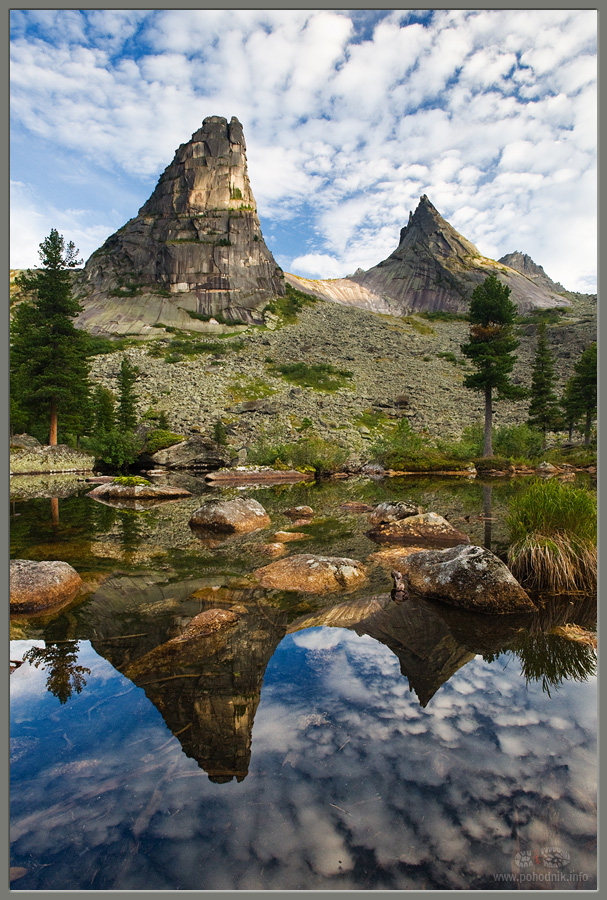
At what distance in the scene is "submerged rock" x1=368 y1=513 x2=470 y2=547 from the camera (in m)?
9.18

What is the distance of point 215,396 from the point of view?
172 ft

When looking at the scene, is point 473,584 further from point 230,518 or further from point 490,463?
point 490,463

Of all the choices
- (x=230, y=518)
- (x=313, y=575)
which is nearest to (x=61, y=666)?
(x=313, y=575)

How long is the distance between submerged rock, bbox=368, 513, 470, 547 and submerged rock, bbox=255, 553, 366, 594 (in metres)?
2.82

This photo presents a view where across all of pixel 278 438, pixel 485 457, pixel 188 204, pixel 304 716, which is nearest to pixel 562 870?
pixel 304 716

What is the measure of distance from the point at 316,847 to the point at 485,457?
32541 millimetres

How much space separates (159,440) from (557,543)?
30.0 metres

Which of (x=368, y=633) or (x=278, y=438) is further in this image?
(x=278, y=438)

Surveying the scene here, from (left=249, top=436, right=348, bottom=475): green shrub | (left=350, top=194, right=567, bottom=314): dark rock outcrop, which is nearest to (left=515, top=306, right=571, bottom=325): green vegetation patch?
(left=350, top=194, right=567, bottom=314): dark rock outcrop

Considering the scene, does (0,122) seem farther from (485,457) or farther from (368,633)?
(485,457)

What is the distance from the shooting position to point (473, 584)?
560cm

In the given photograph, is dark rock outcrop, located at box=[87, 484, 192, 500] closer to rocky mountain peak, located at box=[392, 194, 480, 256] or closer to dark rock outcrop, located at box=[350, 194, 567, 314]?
dark rock outcrop, located at box=[350, 194, 567, 314]

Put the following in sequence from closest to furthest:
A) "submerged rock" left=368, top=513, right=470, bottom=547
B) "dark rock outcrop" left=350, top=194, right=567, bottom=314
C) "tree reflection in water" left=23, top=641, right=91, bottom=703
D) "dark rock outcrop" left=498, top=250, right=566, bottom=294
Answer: "tree reflection in water" left=23, top=641, right=91, bottom=703, "submerged rock" left=368, top=513, right=470, bottom=547, "dark rock outcrop" left=350, top=194, right=567, bottom=314, "dark rock outcrop" left=498, top=250, right=566, bottom=294

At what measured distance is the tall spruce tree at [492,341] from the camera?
31250 millimetres
